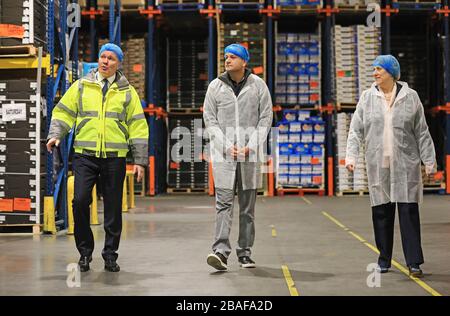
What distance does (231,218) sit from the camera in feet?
21.9

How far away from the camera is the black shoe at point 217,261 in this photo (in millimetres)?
6418

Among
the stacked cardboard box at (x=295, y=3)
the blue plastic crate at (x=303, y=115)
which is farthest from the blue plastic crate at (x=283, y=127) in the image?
the stacked cardboard box at (x=295, y=3)

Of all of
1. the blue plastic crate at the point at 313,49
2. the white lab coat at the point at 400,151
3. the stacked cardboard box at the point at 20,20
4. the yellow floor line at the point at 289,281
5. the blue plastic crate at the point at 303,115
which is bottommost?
the yellow floor line at the point at 289,281

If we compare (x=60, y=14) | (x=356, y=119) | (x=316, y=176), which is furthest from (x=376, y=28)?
(x=356, y=119)

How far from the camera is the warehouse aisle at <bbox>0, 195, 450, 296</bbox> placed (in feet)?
18.9

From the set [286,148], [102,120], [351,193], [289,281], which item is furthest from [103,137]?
[351,193]

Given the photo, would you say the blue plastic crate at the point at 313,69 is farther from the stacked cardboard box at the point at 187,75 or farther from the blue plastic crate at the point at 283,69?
the stacked cardboard box at the point at 187,75

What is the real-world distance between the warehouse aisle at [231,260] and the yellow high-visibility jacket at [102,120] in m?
1.11

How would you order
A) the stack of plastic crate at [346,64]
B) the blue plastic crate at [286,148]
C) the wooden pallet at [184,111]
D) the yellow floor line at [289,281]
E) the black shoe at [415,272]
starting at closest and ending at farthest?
1. the yellow floor line at [289,281]
2. the black shoe at [415,272]
3. the blue plastic crate at [286,148]
4. the stack of plastic crate at [346,64]
5. the wooden pallet at [184,111]

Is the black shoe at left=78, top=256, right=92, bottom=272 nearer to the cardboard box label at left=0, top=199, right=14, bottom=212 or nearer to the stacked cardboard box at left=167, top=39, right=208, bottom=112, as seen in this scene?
the cardboard box label at left=0, top=199, right=14, bottom=212

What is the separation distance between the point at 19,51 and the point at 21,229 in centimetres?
243

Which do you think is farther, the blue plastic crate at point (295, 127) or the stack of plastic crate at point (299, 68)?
the stack of plastic crate at point (299, 68)

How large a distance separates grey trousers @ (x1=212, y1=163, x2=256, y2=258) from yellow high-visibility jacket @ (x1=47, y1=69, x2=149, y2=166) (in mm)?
791
